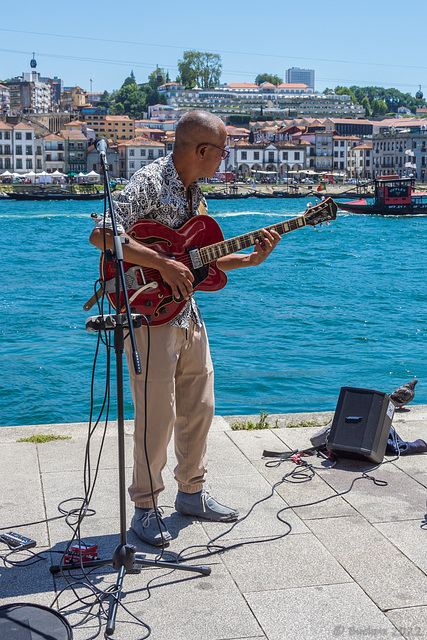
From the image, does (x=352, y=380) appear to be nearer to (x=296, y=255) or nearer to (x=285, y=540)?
(x=285, y=540)

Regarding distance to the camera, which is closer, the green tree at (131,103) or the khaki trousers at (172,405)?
the khaki trousers at (172,405)

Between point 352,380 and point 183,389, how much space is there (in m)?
8.90

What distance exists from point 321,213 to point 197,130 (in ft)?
2.80

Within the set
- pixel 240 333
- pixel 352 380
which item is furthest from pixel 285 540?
pixel 240 333

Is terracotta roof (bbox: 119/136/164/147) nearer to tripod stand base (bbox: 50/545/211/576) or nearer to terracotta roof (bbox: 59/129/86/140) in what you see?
terracotta roof (bbox: 59/129/86/140)

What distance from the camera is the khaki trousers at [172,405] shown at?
11.3 feet

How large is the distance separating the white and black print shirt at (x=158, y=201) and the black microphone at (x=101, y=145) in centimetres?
24

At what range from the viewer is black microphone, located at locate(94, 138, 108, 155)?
3076mm

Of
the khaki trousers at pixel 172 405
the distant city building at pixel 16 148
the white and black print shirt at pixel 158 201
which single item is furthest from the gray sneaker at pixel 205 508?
the distant city building at pixel 16 148

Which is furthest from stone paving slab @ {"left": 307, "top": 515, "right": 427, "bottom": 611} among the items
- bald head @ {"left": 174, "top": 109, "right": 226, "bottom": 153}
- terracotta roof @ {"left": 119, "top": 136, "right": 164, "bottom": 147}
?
terracotta roof @ {"left": 119, "top": 136, "right": 164, "bottom": 147}

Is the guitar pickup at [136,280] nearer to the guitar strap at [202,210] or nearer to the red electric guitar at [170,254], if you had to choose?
the red electric guitar at [170,254]

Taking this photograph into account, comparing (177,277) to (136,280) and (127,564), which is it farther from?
(127,564)

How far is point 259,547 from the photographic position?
11.2 ft

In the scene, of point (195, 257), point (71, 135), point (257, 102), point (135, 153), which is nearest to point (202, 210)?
point (195, 257)
